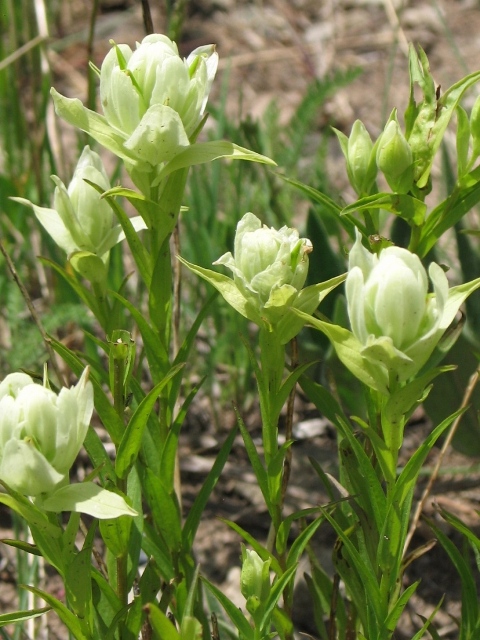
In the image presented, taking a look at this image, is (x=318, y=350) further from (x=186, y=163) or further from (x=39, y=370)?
(x=186, y=163)

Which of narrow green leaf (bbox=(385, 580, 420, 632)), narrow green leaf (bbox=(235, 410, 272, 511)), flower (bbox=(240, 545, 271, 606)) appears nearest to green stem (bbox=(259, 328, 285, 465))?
narrow green leaf (bbox=(235, 410, 272, 511))

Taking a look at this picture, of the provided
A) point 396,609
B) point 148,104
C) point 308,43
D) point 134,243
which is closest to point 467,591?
point 396,609

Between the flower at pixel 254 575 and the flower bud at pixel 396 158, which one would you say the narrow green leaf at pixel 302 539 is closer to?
the flower at pixel 254 575

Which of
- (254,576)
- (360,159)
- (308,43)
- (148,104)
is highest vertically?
(148,104)

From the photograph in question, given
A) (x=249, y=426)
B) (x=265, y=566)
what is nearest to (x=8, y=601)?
(x=249, y=426)

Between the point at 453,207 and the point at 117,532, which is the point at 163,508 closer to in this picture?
the point at 117,532

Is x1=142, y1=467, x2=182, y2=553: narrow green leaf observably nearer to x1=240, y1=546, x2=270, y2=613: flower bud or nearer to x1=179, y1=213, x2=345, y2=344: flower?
x1=240, y1=546, x2=270, y2=613: flower bud

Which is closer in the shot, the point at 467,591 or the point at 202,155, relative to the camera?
the point at 202,155
